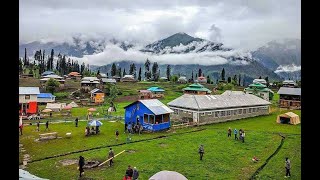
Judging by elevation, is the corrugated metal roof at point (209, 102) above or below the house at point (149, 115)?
above

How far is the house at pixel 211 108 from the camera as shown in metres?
46.8

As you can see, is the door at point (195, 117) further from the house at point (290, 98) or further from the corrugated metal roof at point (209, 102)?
the house at point (290, 98)

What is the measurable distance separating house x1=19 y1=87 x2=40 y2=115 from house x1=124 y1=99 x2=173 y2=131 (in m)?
24.2

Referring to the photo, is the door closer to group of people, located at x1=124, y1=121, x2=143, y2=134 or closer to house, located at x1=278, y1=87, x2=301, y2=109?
group of people, located at x1=124, y1=121, x2=143, y2=134

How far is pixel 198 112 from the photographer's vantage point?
46125 millimetres

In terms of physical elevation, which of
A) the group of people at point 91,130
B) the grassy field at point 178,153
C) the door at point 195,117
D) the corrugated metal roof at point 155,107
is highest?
the corrugated metal roof at point 155,107

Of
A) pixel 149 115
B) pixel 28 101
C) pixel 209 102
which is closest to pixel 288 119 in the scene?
pixel 209 102

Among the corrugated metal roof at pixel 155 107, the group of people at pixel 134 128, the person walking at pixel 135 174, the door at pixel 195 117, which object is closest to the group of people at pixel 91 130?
the group of people at pixel 134 128

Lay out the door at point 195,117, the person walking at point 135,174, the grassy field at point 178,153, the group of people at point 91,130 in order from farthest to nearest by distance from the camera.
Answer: the door at point 195,117
the group of people at point 91,130
the grassy field at point 178,153
the person walking at point 135,174

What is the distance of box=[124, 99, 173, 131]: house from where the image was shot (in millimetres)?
39469

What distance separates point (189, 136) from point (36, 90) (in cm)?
3701

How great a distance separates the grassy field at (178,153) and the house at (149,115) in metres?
1.60
